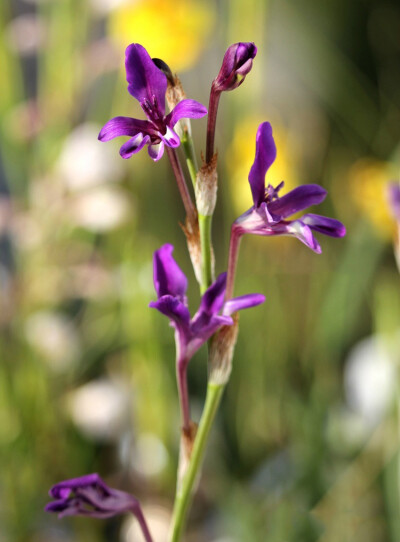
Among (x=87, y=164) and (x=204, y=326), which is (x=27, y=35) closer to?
(x=87, y=164)

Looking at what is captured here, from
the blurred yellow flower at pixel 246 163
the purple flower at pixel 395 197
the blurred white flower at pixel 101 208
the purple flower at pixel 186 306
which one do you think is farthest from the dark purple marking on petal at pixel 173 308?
the blurred yellow flower at pixel 246 163

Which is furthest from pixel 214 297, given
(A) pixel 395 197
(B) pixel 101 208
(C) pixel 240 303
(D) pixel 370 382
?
(D) pixel 370 382

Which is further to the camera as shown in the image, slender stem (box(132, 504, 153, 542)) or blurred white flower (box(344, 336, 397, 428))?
blurred white flower (box(344, 336, 397, 428))

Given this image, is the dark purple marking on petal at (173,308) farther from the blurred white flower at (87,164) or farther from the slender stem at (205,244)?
the blurred white flower at (87,164)

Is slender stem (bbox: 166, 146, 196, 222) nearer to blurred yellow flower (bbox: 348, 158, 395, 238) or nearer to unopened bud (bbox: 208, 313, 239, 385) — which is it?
unopened bud (bbox: 208, 313, 239, 385)

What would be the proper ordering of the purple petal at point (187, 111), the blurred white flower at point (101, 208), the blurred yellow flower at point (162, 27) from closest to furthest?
the purple petal at point (187, 111), the blurred white flower at point (101, 208), the blurred yellow flower at point (162, 27)

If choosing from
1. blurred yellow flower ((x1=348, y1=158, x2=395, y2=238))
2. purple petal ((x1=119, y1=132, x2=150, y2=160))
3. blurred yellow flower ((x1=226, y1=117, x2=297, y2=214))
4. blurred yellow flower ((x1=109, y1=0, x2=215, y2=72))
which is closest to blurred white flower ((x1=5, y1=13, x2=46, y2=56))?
blurred yellow flower ((x1=109, y1=0, x2=215, y2=72))
